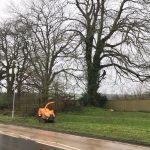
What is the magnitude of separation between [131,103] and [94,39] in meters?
9.19

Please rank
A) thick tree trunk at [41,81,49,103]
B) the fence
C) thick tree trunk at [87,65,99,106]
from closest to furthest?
thick tree trunk at [41,81,49,103] → thick tree trunk at [87,65,99,106] → the fence

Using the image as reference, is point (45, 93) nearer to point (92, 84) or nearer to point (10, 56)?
point (92, 84)

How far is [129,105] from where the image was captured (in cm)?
5881

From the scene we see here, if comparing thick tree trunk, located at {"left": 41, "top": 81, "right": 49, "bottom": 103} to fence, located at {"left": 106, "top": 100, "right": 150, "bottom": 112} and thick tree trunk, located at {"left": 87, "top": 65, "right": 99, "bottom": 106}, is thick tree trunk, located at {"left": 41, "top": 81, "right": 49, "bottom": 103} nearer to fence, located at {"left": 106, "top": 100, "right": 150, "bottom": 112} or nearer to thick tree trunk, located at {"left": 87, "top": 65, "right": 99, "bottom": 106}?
thick tree trunk, located at {"left": 87, "top": 65, "right": 99, "bottom": 106}

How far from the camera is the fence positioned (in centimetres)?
5666

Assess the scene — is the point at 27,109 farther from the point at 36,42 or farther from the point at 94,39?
the point at 94,39

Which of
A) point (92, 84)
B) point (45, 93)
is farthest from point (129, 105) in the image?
point (45, 93)

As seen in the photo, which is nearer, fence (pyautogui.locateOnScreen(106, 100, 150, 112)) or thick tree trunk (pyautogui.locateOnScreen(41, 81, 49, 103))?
thick tree trunk (pyautogui.locateOnScreen(41, 81, 49, 103))

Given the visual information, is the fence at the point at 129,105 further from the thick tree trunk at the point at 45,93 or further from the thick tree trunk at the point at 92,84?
the thick tree trunk at the point at 45,93

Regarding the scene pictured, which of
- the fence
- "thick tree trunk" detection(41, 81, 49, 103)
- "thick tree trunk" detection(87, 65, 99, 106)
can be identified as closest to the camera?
"thick tree trunk" detection(41, 81, 49, 103)

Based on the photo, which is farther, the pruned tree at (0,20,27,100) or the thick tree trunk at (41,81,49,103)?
the pruned tree at (0,20,27,100)

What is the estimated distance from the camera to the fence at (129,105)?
186ft

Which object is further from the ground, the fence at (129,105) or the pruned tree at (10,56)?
the pruned tree at (10,56)

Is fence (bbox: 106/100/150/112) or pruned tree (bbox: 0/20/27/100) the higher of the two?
pruned tree (bbox: 0/20/27/100)
